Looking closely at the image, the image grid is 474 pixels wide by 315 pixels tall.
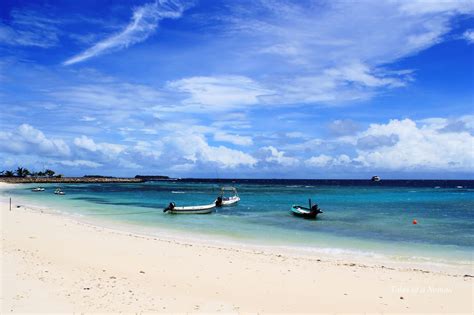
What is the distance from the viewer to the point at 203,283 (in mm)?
12398

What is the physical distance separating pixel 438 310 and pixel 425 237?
16.0m

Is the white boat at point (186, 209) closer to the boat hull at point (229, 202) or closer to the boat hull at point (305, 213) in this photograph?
the boat hull at point (229, 202)

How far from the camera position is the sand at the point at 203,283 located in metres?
10.1

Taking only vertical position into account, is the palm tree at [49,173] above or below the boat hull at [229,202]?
above

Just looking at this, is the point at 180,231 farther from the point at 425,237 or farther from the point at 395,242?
the point at 425,237

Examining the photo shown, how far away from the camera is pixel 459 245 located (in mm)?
22000

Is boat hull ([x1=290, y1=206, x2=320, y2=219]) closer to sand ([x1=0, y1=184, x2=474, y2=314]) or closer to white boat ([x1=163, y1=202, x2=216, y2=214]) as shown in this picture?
white boat ([x1=163, y1=202, x2=216, y2=214])

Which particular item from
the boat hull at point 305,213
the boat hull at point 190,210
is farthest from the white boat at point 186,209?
the boat hull at point 305,213

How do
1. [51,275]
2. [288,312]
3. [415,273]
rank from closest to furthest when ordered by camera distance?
[288,312] < [51,275] < [415,273]

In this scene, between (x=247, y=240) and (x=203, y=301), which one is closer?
(x=203, y=301)

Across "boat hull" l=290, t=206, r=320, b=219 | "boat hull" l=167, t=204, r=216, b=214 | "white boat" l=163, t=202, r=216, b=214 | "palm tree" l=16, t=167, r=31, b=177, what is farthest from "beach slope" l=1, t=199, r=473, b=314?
"palm tree" l=16, t=167, r=31, b=177

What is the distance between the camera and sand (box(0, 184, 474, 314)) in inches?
398

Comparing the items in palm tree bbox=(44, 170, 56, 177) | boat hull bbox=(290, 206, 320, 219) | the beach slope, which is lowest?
boat hull bbox=(290, 206, 320, 219)

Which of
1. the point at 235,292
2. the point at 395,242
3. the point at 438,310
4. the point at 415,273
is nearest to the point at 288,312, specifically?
the point at 235,292
